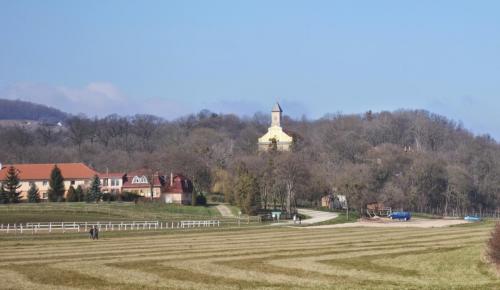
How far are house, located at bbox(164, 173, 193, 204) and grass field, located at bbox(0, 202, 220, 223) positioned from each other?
11.7 m

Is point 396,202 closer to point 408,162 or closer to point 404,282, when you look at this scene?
point 408,162

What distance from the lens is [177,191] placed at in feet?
411

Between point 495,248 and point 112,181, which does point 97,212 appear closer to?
point 112,181

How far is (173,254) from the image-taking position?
47188 mm

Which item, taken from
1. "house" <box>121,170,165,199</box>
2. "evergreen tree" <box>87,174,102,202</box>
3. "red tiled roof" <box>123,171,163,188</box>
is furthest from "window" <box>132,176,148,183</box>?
"evergreen tree" <box>87,174,102,202</box>

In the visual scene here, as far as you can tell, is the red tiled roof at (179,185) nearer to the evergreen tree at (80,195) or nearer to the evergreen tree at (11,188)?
the evergreen tree at (80,195)

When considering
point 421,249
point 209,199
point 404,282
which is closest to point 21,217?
point 209,199

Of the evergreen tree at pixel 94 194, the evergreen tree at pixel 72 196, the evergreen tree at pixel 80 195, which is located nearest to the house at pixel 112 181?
the evergreen tree at pixel 80 195

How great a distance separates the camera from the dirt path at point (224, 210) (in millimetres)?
107100

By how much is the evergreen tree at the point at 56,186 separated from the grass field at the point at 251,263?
57.5 metres

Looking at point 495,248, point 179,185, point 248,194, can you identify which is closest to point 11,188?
point 179,185

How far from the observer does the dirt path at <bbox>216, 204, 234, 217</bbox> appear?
4217 inches

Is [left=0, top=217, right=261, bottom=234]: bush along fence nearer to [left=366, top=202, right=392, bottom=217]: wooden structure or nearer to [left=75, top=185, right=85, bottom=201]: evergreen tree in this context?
[left=75, top=185, right=85, bottom=201]: evergreen tree

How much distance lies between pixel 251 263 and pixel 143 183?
95.1m
